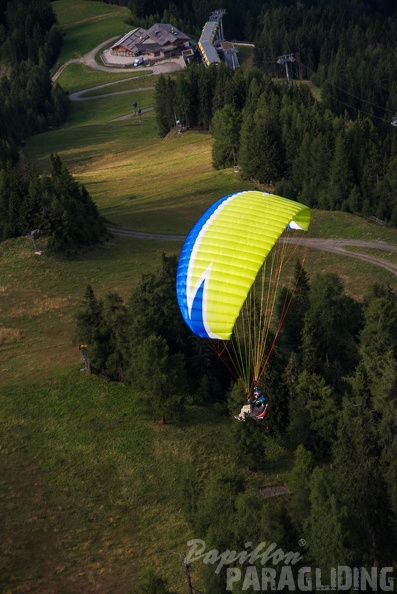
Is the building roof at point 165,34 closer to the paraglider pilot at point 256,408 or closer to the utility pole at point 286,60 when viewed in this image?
the utility pole at point 286,60

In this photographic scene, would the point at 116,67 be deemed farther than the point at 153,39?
Yes

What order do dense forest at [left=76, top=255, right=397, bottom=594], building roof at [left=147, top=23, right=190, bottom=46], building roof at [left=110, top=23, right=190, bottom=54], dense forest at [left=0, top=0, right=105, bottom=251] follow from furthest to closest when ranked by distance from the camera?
building roof at [left=110, top=23, right=190, bottom=54] < building roof at [left=147, top=23, right=190, bottom=46] < dense forest at [left=0, top=0, right=105, bottom=251] < dense forest at [left=76, top=255, right=397, bottom=594]

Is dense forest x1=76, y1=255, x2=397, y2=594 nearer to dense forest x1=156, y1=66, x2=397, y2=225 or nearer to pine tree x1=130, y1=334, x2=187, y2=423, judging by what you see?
pine tree x1=130, y1=334, x2=187, y2=423

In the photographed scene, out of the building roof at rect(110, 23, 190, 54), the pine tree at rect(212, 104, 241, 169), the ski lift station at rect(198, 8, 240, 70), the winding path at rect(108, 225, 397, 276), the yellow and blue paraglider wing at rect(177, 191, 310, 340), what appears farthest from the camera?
the building roof at rect(110, 23, 190, 54)

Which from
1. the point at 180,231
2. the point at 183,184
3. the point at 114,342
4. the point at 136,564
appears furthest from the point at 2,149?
the point at 136,564

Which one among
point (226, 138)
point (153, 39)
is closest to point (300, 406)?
point (226, 138)

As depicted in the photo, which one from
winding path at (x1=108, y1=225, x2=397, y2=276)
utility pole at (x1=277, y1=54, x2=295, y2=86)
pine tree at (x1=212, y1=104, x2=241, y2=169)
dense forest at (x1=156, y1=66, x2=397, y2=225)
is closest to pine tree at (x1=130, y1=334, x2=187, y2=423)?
winding path at (x1=108, y1=225, x2=397, y2=276)

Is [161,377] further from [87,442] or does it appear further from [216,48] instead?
[216,48]

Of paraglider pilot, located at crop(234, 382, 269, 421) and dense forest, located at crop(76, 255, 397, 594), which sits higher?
paraglider pilot, located at crop(234, 382, 269, 421)
